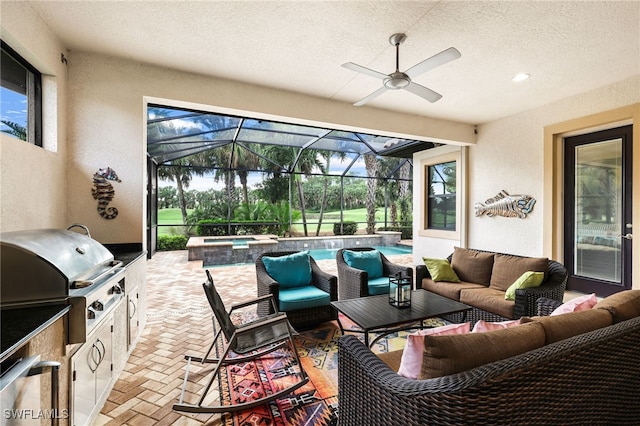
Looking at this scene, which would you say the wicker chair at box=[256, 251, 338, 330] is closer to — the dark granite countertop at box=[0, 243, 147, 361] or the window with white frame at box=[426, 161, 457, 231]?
the dark granite countertop at box=[0, 243, 147, 361]

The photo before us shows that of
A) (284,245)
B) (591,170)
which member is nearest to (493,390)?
(591,170)

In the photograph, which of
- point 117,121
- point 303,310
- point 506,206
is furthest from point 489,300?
point 117,121

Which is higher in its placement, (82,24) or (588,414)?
(82,24)

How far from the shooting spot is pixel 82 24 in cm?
261

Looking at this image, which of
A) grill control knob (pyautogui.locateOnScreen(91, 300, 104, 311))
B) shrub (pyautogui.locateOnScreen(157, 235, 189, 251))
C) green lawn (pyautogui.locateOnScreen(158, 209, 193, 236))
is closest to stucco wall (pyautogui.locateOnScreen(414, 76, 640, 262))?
grill control knob (pyautogui.locateOnScreen(91, 300, 104, 311))

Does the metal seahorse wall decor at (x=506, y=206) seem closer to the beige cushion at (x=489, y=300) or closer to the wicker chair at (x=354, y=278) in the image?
the beige cushion at (x=489, y=300)

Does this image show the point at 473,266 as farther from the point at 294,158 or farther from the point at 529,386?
the point at 294,158

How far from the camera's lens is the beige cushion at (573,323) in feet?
4.35

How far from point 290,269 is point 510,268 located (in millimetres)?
2634

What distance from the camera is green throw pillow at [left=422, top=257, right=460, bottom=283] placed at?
3.78 m

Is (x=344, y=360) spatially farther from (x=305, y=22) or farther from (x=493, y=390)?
(x=305, y=22)

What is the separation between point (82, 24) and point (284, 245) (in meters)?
7.72

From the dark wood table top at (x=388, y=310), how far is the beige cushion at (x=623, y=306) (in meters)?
1.13

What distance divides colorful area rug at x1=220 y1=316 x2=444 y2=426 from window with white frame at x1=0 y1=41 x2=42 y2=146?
8.62 ft
